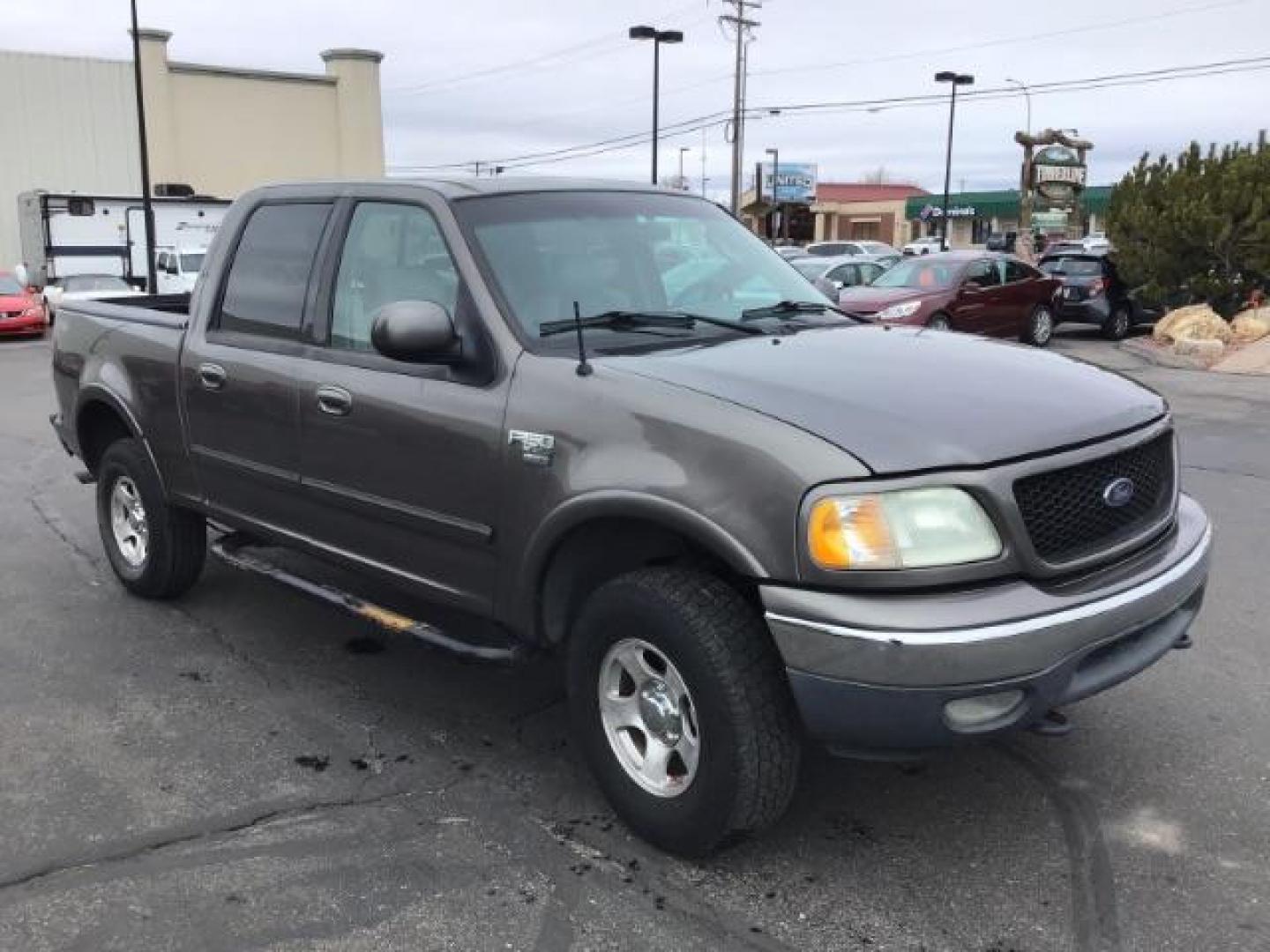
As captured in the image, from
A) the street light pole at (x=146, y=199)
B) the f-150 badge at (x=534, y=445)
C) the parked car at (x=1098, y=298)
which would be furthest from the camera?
the street light pole at (x=146, y=199)

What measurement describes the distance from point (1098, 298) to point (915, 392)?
61.4ft

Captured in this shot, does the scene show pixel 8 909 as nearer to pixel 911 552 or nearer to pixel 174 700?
pixel 174 700

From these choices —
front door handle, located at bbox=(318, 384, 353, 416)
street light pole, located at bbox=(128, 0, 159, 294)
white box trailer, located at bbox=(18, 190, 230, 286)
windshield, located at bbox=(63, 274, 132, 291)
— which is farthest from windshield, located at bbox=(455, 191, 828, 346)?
white box trailer, located at bbox=(18, 190, 230, 286)

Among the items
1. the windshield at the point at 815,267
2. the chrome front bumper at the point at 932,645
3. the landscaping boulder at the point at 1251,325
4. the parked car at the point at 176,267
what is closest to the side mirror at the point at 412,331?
the chrome front bumper at the point at 932,645

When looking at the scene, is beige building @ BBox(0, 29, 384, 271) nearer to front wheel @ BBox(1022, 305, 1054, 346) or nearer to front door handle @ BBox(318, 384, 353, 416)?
front wheel @ BBox(1022, 305, 1054, 346)

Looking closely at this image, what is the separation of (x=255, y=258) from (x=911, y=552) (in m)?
3.09

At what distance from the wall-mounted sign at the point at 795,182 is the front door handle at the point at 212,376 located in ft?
262

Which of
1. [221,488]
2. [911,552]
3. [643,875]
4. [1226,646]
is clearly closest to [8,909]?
[643,875]

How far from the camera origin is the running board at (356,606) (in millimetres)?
3689

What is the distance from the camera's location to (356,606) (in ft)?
13.8

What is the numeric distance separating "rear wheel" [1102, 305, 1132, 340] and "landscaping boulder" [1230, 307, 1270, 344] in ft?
8.39

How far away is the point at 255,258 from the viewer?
475 cm

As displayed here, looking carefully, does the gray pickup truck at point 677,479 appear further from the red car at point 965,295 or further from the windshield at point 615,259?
the red car at point 965,295

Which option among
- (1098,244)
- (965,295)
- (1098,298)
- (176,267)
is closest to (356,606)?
(965,295)
